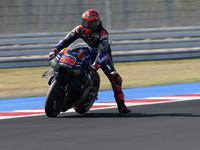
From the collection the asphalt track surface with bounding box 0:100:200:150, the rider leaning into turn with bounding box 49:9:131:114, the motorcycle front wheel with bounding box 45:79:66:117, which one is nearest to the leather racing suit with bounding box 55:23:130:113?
the rider leaning into turn with bounding box 49:9:131:114

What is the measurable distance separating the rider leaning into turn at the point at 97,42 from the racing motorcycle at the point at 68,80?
0.70 feet

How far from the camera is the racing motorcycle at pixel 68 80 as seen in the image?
6664 mm

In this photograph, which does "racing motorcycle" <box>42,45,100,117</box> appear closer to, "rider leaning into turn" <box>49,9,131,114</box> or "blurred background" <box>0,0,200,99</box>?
"rider leaning into turn" <box>49,9,131,114</box>

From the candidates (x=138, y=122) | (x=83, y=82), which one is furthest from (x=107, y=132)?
(x=83, y=82)

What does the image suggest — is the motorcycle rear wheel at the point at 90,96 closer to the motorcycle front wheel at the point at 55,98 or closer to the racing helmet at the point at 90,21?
the motorcycle front wheel at the point at 55,98

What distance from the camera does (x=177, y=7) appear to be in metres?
15.6

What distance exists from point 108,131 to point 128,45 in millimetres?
9391

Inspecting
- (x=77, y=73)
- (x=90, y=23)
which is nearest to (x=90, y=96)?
(x=77, y=73)

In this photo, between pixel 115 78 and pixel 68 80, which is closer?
pixel 68 80

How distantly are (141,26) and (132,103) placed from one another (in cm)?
717

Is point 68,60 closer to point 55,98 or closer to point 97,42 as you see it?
point 55,98

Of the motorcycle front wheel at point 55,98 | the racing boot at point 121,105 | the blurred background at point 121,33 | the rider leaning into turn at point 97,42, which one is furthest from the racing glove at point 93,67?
the blurred background at point 121,33

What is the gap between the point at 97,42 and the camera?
7.20 meters

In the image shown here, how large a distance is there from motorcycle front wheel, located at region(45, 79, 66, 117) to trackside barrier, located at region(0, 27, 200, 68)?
287 inches
